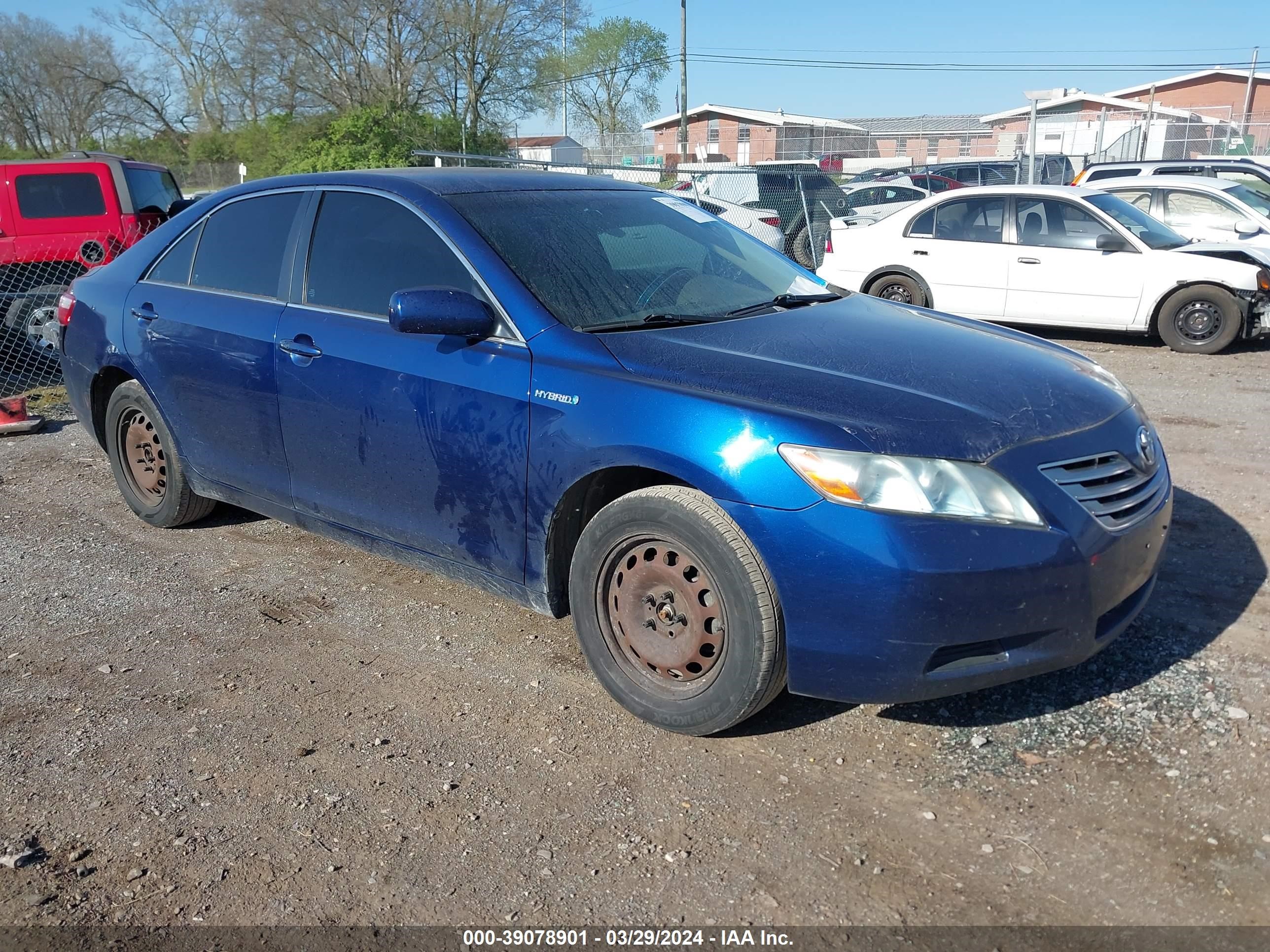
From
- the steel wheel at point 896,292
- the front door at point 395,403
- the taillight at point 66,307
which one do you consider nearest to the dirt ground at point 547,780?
the front door at point 395,403

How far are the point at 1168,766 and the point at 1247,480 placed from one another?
3231 mm

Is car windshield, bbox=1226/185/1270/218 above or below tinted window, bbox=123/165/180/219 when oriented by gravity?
below

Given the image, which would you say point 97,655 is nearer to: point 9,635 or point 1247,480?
point 9,635

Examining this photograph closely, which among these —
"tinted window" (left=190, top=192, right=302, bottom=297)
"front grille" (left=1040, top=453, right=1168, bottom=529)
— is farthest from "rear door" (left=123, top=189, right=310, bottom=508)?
"front grille" (left=1040, top=453, right=1168, bottom=529)

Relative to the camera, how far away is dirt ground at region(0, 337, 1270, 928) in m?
2.60

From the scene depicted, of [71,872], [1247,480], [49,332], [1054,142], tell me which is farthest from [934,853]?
[1054,142]

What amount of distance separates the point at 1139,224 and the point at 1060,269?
92 centimetres

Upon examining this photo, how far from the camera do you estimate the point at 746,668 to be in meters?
3.04

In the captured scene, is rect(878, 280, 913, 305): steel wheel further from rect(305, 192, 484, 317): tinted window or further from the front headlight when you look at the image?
the front headlight

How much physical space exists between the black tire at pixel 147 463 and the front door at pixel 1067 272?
7.78 meters

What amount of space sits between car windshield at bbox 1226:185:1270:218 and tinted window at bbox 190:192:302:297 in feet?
37.3

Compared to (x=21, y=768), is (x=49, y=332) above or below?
above

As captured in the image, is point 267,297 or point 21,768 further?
point 267,297

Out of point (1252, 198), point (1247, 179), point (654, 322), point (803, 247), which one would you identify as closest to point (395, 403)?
point (654, 322)
